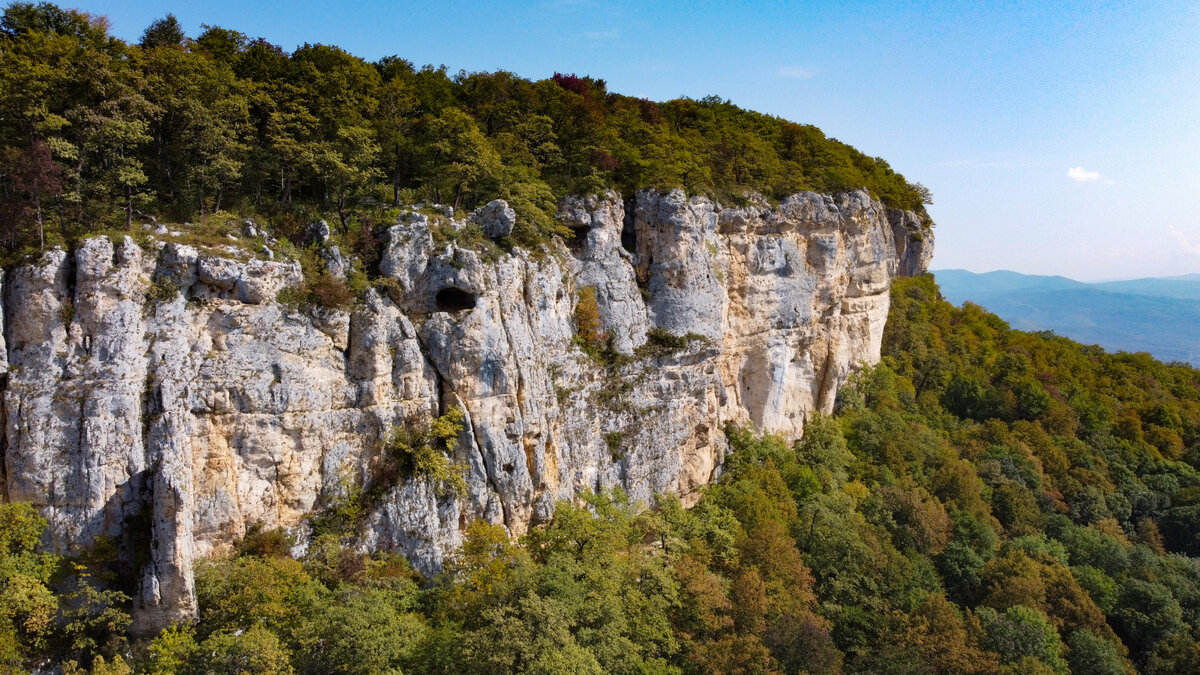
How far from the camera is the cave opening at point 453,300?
23.8 metres

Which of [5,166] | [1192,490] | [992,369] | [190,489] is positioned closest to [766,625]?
[190,489]

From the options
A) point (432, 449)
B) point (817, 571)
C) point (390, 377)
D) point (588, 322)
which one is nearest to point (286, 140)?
point (390, 377)

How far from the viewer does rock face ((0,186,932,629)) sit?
56.5 feet

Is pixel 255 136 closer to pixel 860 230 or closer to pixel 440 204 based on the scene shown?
pixel 440 204

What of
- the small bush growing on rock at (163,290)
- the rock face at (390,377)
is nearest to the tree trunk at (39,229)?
the rock face at (390,377)

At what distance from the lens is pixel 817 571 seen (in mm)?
29016

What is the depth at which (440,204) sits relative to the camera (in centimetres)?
2686

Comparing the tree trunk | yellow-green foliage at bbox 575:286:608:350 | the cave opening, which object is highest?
the tree trunk

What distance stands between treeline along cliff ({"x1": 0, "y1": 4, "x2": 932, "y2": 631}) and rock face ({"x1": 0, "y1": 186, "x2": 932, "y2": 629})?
0.08m

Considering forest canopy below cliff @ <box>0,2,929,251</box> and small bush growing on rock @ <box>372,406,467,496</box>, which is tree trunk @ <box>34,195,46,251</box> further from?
small bush growing on rock @ <box>372,406,467,496</box>

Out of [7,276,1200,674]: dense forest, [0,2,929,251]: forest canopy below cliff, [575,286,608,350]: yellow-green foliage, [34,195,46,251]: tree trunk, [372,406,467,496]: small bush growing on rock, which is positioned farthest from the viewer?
[575,286,608,350]: yellow-green foliage

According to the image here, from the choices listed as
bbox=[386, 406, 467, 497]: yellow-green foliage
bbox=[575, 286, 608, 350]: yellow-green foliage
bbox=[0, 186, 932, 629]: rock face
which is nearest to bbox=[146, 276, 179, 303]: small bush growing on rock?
bbox=[0, 186, 932, 629]: rock face

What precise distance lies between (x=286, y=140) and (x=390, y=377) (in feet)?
34.2

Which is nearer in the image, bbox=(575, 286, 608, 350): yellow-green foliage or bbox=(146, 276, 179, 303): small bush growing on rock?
bbox=(146, 276, 179, 303): small bush growing on rock
